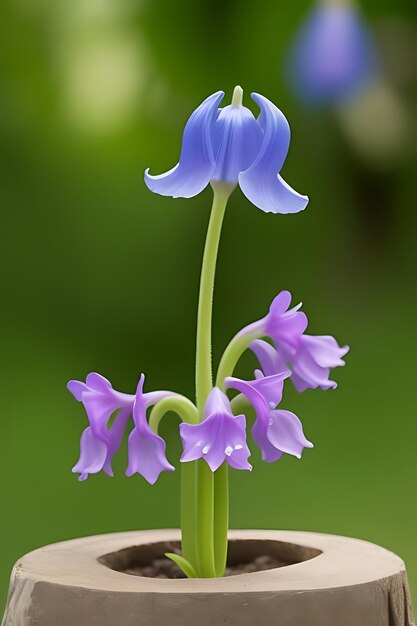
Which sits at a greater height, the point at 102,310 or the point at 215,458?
the point at 102,310

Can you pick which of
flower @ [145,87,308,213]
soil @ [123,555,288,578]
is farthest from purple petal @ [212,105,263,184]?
soil @ [123,555,288,578]

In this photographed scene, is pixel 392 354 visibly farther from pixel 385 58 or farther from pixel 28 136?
pixel 28 136

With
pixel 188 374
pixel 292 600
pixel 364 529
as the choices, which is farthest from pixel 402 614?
pixel 188 374

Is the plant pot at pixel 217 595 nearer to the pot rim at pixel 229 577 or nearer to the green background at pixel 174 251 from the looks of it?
the pot rim at pixel 229 577

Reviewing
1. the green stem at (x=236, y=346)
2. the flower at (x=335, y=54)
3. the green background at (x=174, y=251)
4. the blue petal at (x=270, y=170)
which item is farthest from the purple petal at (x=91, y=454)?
the flower at (x=335, y=54)

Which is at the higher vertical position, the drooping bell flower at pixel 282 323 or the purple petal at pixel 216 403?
the drooping bell flower at pixel 282 323

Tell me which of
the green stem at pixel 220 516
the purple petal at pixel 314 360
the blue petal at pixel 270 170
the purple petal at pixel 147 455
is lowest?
the green stem at pixel 220 516

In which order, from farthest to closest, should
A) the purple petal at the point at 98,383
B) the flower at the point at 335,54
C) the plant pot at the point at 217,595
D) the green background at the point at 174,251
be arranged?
the flower at the point at 335,54
the green background at the point at 174,251
the purple petal at the point at 98,383
the plant pot at the point at 217,595
